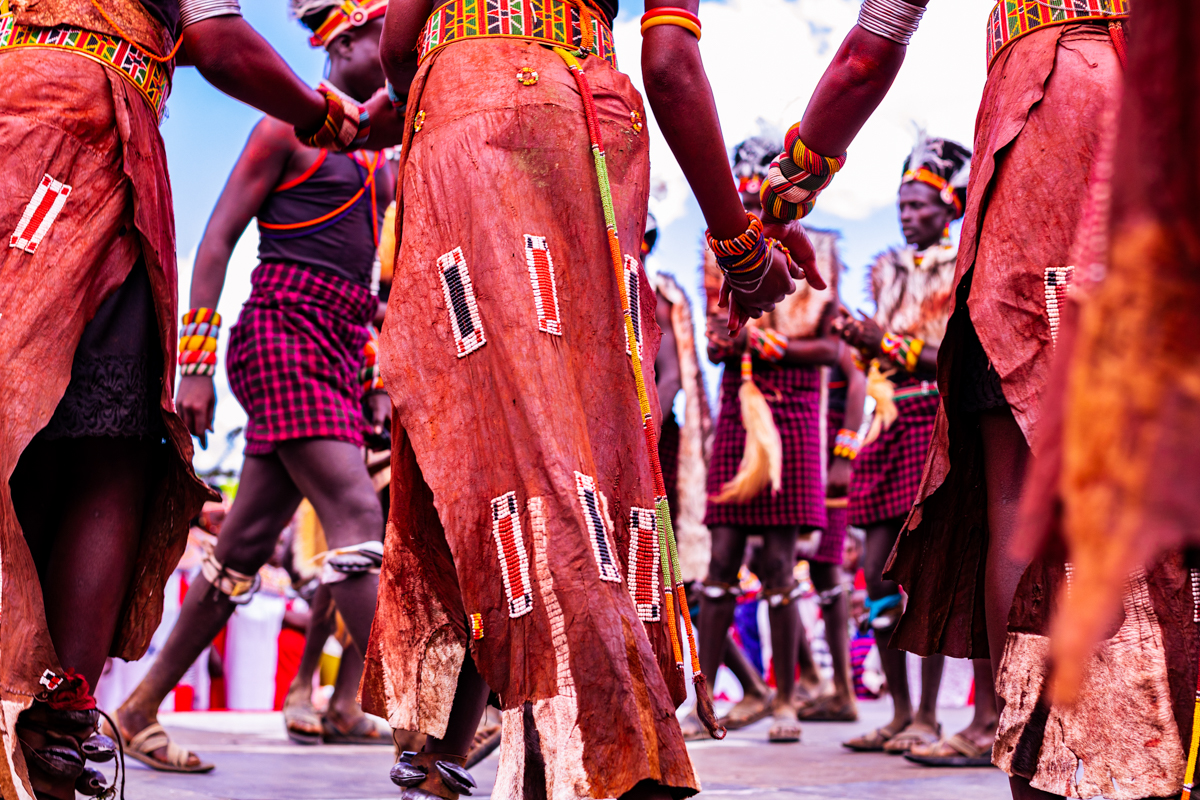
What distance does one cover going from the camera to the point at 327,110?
2668 mm

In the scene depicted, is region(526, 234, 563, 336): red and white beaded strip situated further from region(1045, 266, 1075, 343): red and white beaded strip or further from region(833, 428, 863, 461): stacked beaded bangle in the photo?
region(833, 428, 863, 461): stacked beaded bangle

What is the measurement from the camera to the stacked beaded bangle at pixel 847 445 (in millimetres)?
6266

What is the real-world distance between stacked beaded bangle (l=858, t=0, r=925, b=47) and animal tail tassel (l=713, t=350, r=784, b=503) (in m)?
3.58

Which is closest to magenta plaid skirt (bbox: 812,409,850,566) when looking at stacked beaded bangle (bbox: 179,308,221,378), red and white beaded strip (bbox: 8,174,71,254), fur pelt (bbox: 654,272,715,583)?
fur pelt (bbox: 654,272,715,583)

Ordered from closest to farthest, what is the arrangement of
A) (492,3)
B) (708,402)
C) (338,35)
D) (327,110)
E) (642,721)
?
(642,721) < (492,3) < (327,110) < (338,35) < (708,402)

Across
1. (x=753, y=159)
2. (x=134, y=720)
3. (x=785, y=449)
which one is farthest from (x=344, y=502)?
(x=753, y=159)

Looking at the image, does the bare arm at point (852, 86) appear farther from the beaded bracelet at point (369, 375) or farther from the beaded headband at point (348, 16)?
the beaded bracelet at point (369, 375)

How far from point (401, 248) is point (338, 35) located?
7.98ft

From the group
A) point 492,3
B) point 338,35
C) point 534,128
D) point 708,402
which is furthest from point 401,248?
point 708,402

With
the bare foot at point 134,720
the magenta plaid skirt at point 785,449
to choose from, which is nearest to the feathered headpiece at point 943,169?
the magenta plaid skirt at point 785,449

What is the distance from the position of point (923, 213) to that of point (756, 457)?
146 cm

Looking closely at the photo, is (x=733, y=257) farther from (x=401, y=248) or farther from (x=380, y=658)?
(x=380, y=658)

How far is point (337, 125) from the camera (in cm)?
270

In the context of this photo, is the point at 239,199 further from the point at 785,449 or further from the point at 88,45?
the point at 785,449
